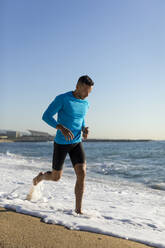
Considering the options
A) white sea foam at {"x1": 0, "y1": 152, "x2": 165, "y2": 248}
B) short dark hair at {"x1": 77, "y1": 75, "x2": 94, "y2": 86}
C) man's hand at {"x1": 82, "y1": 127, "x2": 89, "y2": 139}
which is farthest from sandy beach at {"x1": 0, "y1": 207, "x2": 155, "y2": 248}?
short dark hair at {"x1": 77, "y1": 75, "x2": 94, "y2": 86}

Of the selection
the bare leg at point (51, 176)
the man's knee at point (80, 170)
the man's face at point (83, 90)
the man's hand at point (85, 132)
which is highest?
the man's face at point (83, 90)

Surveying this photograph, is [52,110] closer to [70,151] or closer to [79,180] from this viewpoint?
[70,151]

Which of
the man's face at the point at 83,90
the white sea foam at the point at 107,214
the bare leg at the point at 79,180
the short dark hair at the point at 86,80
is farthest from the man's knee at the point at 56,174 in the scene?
the short dark hair at the point at 86,80

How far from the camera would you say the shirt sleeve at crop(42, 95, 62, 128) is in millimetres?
3074

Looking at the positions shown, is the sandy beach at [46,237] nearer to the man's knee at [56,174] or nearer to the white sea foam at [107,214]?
the white sea foam at [107,214]

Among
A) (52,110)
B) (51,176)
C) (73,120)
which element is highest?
(52,110)

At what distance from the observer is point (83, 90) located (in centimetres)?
315

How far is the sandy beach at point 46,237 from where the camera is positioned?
211cm

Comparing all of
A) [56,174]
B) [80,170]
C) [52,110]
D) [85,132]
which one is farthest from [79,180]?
[52,110]

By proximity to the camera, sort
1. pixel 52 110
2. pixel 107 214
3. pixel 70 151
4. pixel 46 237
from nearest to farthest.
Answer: pixel 46 237 → pixel 52 110 → pixel 70 151 → pixel 107 214

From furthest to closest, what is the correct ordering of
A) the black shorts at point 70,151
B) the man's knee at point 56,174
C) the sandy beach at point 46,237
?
the man's knee at point 56,174 < the black shorts at point 70,151 < the sandy beach at point 46,237

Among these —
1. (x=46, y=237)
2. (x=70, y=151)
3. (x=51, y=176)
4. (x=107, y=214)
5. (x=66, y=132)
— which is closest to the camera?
(x=46, y=237)

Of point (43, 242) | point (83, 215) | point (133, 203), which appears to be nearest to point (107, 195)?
point (133, 203)

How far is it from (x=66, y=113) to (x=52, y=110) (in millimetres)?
176
